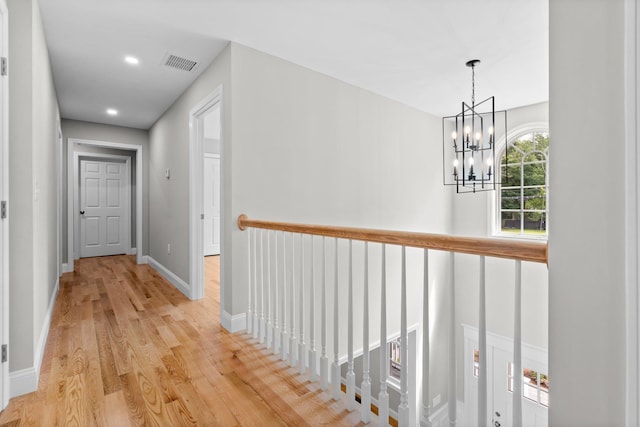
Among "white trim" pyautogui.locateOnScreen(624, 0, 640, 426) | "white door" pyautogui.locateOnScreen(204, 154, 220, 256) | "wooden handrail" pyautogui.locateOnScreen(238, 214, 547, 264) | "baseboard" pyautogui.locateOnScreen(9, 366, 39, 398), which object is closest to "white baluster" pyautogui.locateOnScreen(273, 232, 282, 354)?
"wooden handrail" pyautogui.locateOnScreen(238, 214, 547, 264)

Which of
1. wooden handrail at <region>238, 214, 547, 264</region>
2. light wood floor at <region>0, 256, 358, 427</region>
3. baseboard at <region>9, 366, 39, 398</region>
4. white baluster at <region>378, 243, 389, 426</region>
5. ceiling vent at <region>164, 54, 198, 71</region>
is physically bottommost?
light wood floor at <region>0, 256, 358, 427</region>

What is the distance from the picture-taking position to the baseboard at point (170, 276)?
346cm

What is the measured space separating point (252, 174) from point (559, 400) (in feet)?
7.62

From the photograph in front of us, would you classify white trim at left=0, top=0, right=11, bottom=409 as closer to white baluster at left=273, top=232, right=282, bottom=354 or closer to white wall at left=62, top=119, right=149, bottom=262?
white baluster at left=273, top=232, right=282, bottom=354

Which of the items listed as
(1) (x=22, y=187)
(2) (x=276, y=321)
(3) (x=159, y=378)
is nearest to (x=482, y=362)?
(2) (x=276, y=321)

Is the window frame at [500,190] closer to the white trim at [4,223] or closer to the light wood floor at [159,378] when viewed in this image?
the light wood floor at [159,378]

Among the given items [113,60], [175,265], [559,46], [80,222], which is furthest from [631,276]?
[80,222]

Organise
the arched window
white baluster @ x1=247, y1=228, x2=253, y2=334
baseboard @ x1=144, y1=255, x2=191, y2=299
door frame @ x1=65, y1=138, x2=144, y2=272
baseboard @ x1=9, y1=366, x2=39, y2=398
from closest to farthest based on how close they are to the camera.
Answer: baseboard @ x1=9, y1=366, x2=39, y2=398 < white baluster @ x1=247, y1=228, x2=253, y2=334 < baseboard @ x1=144, y1=255, x2=191, y2=299 < the arched window < door frame @ x1=65, y1=138, x2=144, y2=272

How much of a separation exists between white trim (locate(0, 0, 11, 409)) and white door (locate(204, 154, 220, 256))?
480 centimetres

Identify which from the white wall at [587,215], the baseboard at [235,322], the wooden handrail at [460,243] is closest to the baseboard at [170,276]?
the baseboard at [235,322]

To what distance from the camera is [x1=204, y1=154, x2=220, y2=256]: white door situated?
250 inches

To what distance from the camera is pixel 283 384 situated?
1735 millimetres

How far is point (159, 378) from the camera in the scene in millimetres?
1788

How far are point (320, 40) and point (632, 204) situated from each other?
2.45 metres
